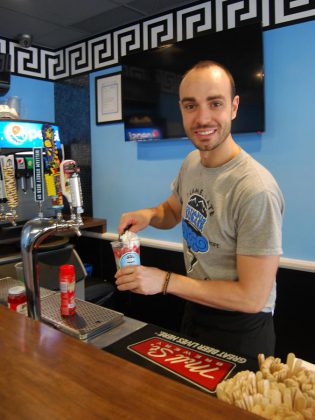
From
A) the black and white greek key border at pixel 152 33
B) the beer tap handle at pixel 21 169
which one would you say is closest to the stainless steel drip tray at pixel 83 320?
the beer tap handle at pixel 21 169

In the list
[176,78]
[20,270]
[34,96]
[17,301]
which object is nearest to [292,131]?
[176,78]

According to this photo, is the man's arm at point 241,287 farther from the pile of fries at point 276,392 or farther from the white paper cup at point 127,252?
the pile of fries at point 276,392

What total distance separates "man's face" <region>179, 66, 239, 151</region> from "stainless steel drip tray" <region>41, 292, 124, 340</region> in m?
0.67

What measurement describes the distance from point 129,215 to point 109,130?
209cm

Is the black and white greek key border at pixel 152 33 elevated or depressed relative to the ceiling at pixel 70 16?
depressed

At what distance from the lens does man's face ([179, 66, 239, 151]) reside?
128 cm

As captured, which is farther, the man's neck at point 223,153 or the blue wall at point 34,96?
the blue wall at point 34,96

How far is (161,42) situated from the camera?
9.74 feet

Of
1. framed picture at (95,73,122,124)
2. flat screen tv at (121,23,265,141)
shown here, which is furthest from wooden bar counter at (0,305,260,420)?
framed picture at (95,73,122,124)

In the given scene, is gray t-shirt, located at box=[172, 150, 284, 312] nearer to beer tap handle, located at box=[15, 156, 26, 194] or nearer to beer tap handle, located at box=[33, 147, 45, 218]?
beer tap handle, located at box=[33, 147, 45, 218]

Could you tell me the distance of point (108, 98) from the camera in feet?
11.0

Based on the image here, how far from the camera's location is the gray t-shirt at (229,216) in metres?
1.16

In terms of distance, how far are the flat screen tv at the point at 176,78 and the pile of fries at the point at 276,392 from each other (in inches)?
78.7

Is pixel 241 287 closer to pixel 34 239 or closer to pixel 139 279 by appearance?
pixel 139 279
